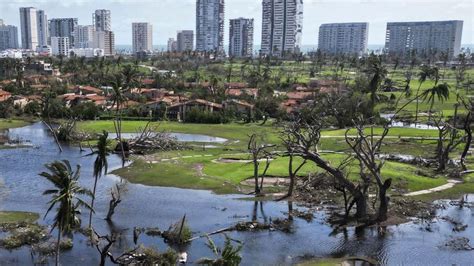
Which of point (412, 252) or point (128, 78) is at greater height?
point (128, 78)

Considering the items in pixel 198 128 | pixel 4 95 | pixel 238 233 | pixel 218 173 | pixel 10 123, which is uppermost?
pixel 4 95

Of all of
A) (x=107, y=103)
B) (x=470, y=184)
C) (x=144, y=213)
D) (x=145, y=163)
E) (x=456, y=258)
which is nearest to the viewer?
(x=456, y=258)

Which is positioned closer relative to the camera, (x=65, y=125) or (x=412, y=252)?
(x=412, y=252)

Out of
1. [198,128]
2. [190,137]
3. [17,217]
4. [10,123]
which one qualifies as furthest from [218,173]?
[10,123]

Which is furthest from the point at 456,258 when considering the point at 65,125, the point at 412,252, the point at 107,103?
the point at 107,103

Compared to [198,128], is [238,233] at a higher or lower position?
higher

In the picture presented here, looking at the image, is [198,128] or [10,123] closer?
[198,128]

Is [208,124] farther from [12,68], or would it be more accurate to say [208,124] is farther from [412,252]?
[12,68]

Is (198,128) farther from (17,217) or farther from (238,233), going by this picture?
(238,233)
